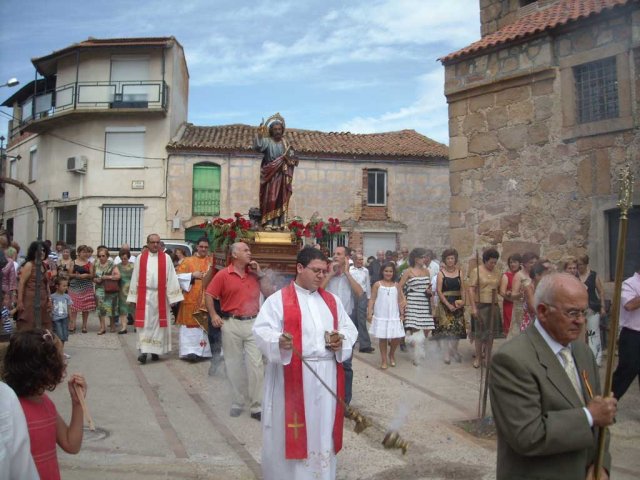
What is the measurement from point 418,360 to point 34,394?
7.34 meters

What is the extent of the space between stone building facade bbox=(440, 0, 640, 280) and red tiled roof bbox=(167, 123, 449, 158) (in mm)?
12280

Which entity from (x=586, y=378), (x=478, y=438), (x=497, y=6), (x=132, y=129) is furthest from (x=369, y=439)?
(x=132, y=129)

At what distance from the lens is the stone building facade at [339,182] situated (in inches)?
924

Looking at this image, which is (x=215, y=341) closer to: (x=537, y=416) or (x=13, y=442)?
(x=13, y=442)

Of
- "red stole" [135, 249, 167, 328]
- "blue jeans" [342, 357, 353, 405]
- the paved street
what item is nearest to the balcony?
"red stole" [135, 249, 167, 328]

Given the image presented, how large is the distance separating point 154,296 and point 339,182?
15.9 meters

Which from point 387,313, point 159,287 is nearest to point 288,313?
point 387,313

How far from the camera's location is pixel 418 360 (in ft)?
30.6

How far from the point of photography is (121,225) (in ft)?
77.3

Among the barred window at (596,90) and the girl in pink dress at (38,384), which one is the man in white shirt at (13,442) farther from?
the barred window at (596,90)

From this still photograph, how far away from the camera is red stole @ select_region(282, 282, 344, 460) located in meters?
3.88

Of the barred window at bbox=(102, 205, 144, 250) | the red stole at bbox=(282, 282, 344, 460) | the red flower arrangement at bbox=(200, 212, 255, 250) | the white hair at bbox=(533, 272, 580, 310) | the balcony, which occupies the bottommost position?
the red stole at bbox=(282, 282, 344, 460)

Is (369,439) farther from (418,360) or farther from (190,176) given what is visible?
(190,176)

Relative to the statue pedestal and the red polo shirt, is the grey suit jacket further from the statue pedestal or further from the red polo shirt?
the statue pedestal
